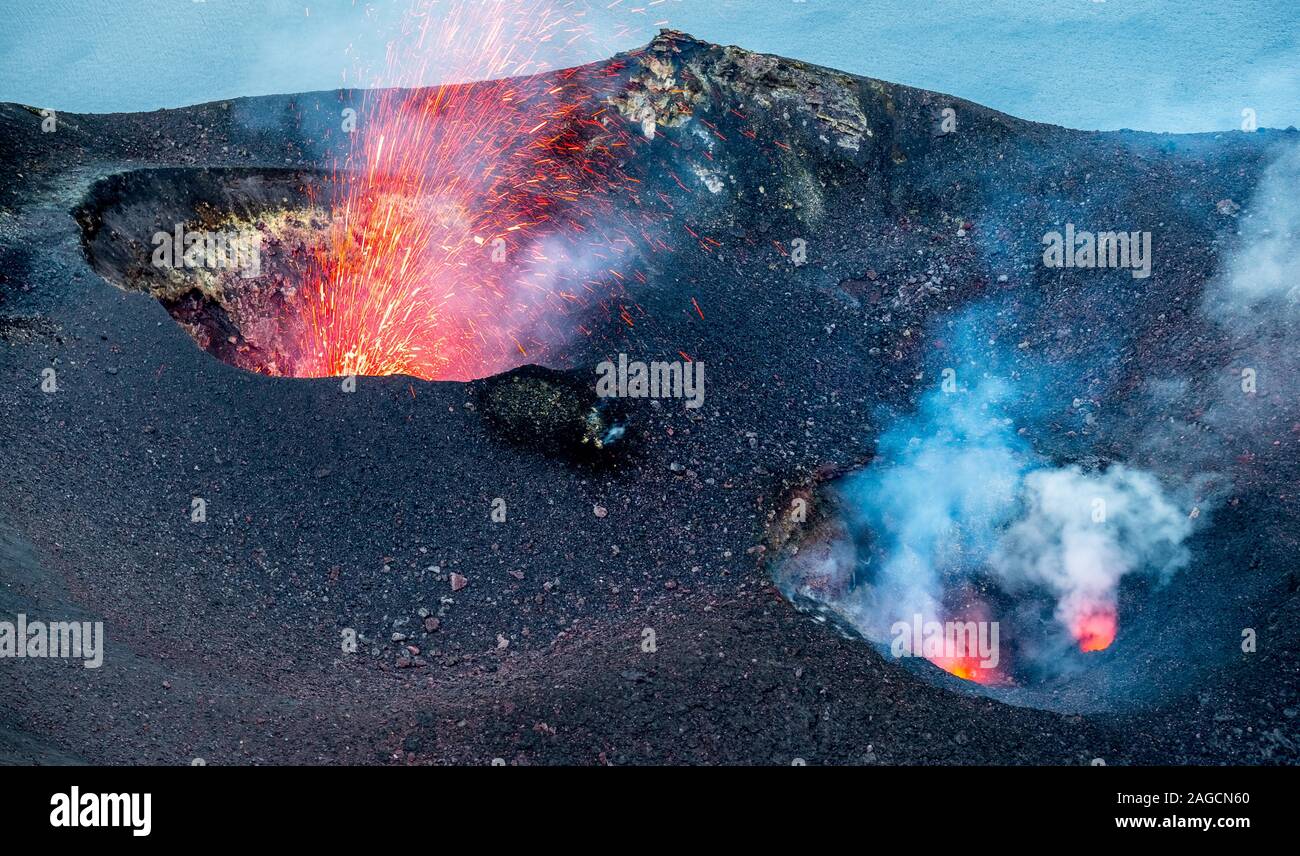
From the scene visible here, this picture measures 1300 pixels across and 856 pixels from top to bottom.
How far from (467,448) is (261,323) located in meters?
4.86

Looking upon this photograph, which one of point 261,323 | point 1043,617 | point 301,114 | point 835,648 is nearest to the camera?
point 835,648

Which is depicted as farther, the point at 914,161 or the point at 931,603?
the point at 914,161

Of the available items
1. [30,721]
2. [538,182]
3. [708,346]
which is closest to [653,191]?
[538,182]

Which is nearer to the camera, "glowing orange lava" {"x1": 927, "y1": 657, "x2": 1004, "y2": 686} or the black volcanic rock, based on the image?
the black volcanic rock

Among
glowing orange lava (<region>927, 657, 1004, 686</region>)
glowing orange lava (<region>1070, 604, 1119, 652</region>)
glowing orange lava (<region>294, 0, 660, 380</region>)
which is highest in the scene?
glowing orange lava (<region>294, 0, 660, 380</region>)

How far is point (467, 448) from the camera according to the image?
9.91 meters

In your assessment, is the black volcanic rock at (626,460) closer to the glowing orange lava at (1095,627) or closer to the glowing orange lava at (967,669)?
the glowing orange lava at (1095,627)

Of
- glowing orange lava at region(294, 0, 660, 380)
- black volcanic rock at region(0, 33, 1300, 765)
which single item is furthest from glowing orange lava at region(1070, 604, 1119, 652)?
glowing orange lava at region(294, 0, 660, 380)

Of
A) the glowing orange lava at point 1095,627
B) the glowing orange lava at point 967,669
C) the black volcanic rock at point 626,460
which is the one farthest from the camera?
the glowing orange lava at point 967,669

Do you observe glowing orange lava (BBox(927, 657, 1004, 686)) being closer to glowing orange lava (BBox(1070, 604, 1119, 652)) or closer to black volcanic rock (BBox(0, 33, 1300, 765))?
glowing orange lava (BBox(1070, 604, 1119, 652))

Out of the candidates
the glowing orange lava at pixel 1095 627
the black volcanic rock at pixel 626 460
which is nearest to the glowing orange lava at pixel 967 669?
the glowing orange lava at pixel 1095 627

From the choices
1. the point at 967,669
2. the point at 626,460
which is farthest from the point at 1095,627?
the point at 626,460

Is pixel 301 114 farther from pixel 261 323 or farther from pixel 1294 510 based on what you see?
pixel 1294 510

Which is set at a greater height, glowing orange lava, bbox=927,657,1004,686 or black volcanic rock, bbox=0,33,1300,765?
black volcanic rock, bbox=0,33,1300,765
